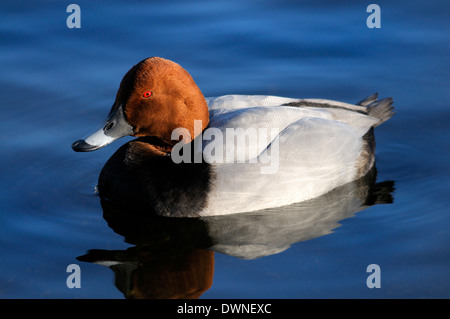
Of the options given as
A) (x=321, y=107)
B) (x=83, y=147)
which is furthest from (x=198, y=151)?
(x=321, y=107)

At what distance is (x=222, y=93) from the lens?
314 inches

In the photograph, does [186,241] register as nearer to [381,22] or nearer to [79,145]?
[79,145]

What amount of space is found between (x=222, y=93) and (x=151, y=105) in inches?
85.1

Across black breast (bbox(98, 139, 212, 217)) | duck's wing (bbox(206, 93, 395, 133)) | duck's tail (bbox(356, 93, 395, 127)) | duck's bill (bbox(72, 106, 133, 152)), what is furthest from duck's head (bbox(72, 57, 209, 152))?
duck's tail (bbox(356, 93, 395, 127))

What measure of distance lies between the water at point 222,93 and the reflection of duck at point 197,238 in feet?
0.05

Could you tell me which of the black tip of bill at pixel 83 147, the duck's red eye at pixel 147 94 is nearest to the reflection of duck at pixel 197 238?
the black tip of bill at pixel 83 147

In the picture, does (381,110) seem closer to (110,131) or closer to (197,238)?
(197,238)

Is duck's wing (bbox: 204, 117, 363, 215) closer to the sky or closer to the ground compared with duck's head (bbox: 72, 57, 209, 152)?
closer to the ground

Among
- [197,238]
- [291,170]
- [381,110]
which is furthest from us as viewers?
[381,110]

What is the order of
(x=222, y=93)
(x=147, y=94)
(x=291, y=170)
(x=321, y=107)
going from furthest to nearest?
(x=222, y=93) < (x=321, y=107) < (x=291, y=170) < (x=147, y=94)

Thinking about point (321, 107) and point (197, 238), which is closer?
point (197, 238)

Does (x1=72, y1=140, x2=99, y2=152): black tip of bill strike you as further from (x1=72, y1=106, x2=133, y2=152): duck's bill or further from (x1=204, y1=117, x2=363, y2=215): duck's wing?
(x1=204, y1=117, x2=363, y2=215): duck's wing

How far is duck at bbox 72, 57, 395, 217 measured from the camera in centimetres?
586

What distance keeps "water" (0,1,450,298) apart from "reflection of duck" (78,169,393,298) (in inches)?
0.6
